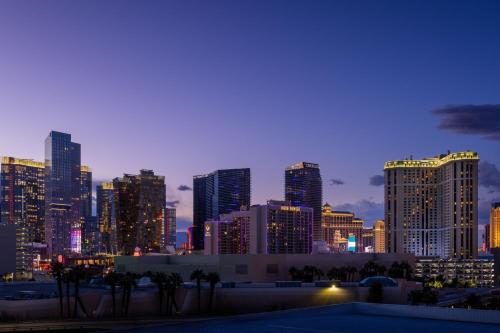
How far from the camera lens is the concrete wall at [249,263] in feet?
498

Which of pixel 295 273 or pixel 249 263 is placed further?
pixel 295 273

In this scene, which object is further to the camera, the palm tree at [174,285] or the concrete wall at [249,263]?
the concrete wall at [249,263]

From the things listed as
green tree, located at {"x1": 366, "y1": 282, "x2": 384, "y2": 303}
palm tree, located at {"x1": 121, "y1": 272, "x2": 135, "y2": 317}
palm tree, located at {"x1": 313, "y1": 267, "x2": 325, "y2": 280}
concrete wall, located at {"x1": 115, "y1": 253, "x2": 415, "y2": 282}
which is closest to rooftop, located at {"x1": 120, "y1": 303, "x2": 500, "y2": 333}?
palm tree, located at {"x1": 121, "y1": 272, "x2": 135, "y2": 317}

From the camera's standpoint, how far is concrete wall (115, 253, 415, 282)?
15175 centimetres

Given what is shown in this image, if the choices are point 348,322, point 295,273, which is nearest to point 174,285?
point 295,273

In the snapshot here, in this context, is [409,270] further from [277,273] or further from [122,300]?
[122,300]

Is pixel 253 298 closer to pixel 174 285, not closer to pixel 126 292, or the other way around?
pixel 174 285

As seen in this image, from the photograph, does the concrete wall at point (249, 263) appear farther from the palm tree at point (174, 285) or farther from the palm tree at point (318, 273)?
the palm tree at point (174, 285)

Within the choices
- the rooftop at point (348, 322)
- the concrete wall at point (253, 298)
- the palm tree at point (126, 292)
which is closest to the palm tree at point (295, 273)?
the concrete wall at point (253, 298)

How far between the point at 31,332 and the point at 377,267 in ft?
334

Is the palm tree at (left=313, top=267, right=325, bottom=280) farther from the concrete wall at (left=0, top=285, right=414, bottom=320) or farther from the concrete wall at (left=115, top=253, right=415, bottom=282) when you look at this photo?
the concrete wall at (left=0, top=285, right=414, bottom=320)

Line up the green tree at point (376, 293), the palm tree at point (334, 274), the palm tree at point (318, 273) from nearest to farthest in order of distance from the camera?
1. the green tree at point (376, 293)
2. the palm tree at point (318, 273)
3. the palm tree at point (334, 274)

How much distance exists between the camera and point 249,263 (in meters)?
151

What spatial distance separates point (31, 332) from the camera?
3063 inches
